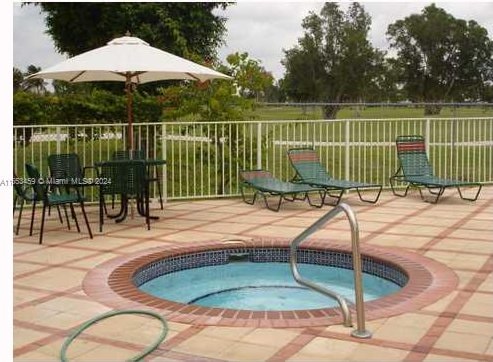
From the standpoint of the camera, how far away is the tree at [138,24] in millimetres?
14961

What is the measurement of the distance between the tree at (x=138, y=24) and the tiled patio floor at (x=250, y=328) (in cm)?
797

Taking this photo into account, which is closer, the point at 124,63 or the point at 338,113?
the point at 124,63

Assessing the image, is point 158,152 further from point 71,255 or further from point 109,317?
point 109,317

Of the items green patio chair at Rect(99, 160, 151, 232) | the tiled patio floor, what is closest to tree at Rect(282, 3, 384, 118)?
the tiled patio floor

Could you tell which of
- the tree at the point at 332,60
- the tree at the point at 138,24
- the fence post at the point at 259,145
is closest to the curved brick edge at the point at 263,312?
the fence post at the point at 259,145

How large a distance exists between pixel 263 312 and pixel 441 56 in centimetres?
4437

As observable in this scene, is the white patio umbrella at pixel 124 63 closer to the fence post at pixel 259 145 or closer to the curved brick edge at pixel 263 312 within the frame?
the fence post at pixel 259 145

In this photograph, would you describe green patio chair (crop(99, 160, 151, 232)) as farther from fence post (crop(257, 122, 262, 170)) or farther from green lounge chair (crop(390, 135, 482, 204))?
green lounge chair (crop(390, 135, 482, 204))

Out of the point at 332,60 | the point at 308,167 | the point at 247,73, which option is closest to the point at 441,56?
the point at 332,60

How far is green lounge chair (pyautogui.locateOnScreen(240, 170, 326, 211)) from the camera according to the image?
836 cm

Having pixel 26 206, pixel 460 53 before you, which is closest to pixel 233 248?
pixel 26 206

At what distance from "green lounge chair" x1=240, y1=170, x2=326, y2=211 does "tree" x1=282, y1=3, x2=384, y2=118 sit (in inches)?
1396

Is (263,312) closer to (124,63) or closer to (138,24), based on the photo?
(124,63)

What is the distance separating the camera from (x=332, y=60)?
145 ft
